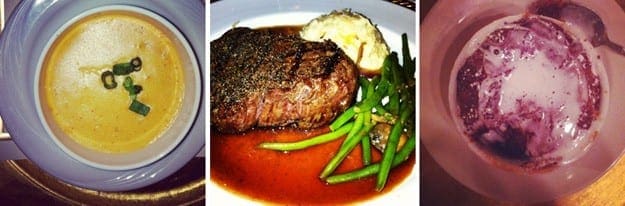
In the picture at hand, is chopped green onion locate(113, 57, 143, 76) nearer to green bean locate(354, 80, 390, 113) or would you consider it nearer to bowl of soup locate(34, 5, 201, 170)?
bowl of soup locate(34, 5, 201, 170)

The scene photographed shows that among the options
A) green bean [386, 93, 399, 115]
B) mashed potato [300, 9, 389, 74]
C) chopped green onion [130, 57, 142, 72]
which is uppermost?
mashed potato [300, 9, 389, 74]

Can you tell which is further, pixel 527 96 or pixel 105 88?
pixel 527 96

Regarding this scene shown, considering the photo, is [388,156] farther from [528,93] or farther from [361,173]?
[528,93]

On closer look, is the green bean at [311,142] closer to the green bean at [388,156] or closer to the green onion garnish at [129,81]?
the green bean at [388,156]

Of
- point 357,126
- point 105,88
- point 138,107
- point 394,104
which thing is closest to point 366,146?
point 357,126

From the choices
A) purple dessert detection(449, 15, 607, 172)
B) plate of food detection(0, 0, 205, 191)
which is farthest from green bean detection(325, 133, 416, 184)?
plate of food detection(0, 0, 205, 191)

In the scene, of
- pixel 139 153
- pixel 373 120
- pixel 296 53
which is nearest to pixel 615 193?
pixel 373 120

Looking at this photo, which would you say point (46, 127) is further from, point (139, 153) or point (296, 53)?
point (296, 53)

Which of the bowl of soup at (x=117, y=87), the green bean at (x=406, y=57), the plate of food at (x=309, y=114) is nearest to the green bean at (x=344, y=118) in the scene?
the plate of food at (x=309, y=114)
